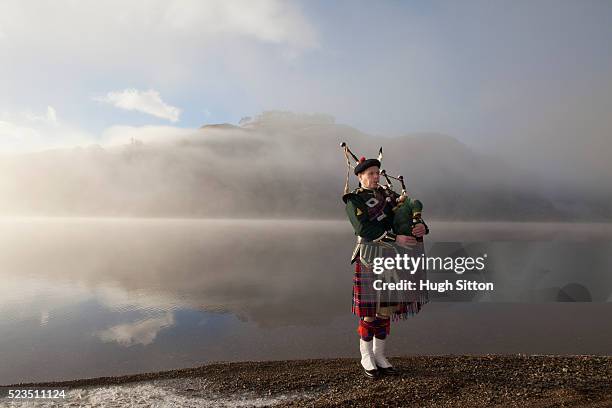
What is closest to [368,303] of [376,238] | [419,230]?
[376,238]

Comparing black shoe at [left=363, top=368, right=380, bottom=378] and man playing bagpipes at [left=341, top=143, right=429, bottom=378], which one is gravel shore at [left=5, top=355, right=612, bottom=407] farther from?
man playing bagpipes at [left=341, top=143, right=429, bottom=378]

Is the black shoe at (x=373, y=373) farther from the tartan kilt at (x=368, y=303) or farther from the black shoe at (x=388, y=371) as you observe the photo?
the tartan kilt at (x=368, y=303)

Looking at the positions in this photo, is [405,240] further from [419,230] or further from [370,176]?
[370,176]

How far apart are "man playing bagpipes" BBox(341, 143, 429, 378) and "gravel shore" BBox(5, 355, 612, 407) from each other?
2.22ft

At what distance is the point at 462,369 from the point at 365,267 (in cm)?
232

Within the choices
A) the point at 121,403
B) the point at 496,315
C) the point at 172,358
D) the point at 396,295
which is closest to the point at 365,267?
the point at 396,295

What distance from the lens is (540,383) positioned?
17.9ft

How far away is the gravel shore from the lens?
4.91m

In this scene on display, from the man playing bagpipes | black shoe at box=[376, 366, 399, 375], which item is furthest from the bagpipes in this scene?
black shoe at box=[376, 366, 399, 375]

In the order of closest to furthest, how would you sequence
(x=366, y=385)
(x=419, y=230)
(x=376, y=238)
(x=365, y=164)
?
(x=366, y=385) → (x=419, y=230) → (x=376, y=238) → (x=365, y=164)

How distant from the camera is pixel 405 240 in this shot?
559cm

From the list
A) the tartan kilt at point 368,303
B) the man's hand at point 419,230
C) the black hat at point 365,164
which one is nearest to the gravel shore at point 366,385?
the tartan kilt at point 368,303

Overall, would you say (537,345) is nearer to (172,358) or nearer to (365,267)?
(365,267)

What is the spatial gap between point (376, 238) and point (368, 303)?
1.03 metres
